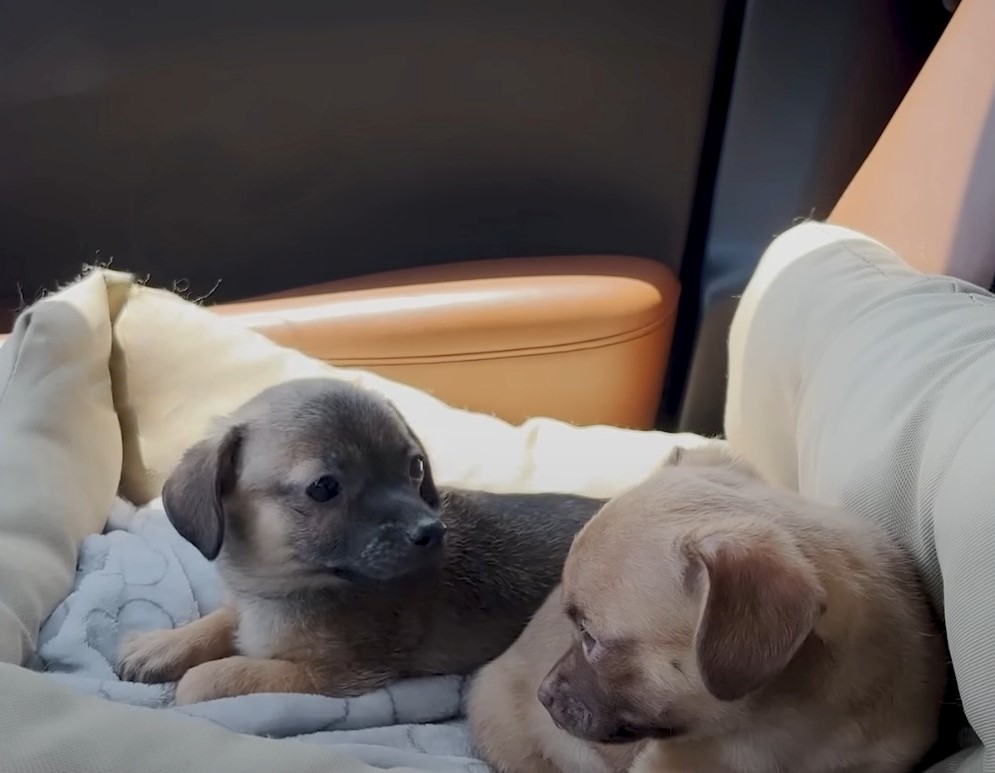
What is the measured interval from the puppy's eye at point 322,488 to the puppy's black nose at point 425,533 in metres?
0.13

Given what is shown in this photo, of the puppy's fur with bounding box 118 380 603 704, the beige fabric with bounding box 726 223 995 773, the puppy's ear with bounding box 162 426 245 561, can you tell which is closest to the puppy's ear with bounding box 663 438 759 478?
the beige fabric with bounding box 726 223 995 773

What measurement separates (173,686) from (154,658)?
0.19ft

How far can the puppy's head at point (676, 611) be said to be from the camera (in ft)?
3.07

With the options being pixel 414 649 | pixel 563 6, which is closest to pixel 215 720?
pixel 414 649

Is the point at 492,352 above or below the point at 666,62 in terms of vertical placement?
below

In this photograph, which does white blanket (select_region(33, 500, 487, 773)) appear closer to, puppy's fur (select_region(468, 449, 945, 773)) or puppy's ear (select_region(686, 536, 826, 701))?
puppy's fur (select_region(468, 449, 945, 773))

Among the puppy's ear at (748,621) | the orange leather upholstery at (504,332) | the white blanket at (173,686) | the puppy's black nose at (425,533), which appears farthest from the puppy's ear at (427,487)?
the puppy's ear at (748,621)

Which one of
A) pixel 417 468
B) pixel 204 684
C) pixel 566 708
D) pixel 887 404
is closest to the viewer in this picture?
pixel 566 708

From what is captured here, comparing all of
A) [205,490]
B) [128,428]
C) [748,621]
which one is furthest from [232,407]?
[748,621]

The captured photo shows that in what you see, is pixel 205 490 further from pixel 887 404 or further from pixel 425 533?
pixel 887 404

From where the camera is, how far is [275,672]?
4.71 ft

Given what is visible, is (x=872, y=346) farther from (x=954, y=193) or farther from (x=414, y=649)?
(x=414, y=649)

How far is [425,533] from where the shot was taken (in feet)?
4.44

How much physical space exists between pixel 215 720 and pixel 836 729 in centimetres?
74
